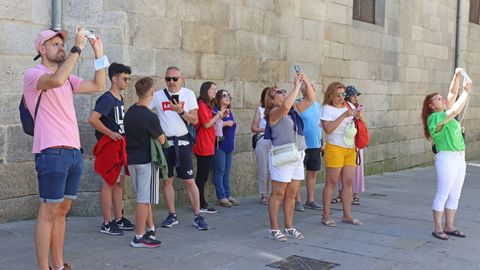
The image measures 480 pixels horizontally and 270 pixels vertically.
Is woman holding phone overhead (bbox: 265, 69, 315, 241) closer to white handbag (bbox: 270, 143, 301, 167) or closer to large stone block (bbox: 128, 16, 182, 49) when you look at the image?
white handbag (bbox: 270, 143, 301, 167)

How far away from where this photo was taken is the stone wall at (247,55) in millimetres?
6484

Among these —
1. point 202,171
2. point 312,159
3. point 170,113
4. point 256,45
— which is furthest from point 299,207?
point 256,45

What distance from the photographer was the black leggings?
7820 mm

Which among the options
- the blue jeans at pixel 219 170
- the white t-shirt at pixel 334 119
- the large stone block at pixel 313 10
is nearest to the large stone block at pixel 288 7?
the large stone block at pixel 313 10

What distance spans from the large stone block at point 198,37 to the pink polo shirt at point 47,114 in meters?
3.60

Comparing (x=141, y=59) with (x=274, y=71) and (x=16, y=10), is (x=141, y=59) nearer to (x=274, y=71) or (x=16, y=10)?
(x=16, y=10)

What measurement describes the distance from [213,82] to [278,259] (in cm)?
333

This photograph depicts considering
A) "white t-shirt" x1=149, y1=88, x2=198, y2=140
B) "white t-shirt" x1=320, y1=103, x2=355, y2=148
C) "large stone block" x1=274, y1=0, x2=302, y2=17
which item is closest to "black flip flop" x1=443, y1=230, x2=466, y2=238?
"white t-shirt" x1=320, y1=103, x2=355, y2=148

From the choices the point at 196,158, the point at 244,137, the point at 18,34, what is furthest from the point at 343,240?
the point at 18,34

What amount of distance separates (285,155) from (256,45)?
338 cm

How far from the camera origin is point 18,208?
652 centimetres

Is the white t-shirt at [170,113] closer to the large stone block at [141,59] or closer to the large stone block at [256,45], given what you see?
the large stone block at [141,59]

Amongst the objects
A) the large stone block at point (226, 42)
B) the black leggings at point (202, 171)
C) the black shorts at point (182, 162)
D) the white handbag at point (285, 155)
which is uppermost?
the large stone block at point (226, 42)

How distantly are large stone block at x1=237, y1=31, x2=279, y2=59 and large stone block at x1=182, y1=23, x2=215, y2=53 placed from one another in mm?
601
